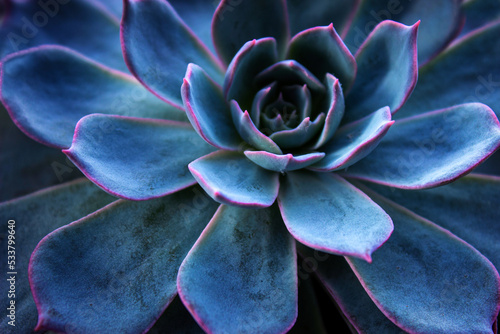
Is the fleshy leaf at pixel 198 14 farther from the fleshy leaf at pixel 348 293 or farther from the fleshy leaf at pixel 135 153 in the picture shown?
the fleshy leaf at pixel 348 293

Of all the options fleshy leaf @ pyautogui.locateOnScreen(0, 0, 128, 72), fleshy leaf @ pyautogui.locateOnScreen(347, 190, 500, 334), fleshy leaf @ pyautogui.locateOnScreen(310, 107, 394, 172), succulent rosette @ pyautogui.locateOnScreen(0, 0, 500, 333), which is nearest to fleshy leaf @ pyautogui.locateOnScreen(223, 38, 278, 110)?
succulent rosette @ pyautogui.locateOnScreen(0, 0, 500, 333)

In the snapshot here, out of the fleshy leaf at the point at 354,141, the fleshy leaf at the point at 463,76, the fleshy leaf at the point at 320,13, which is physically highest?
the fleshy leaf at the point at 320,13

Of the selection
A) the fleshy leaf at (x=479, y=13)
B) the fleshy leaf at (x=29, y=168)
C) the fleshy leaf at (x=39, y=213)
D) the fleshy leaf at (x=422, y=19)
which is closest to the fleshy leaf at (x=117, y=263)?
the fleshy leaf at (x=39, y=213)

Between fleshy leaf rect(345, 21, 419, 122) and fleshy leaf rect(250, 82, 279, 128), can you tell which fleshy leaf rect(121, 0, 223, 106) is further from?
fleshy leaf rect(345, 21, 419, 122)

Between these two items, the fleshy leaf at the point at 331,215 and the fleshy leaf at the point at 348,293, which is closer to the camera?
the fleshy leaf at the point at 331,215

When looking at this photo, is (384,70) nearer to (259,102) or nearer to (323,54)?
(323,54)

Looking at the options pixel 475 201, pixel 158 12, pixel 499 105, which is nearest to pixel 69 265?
pixel 158 12

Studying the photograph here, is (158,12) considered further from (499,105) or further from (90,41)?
(499,105)
